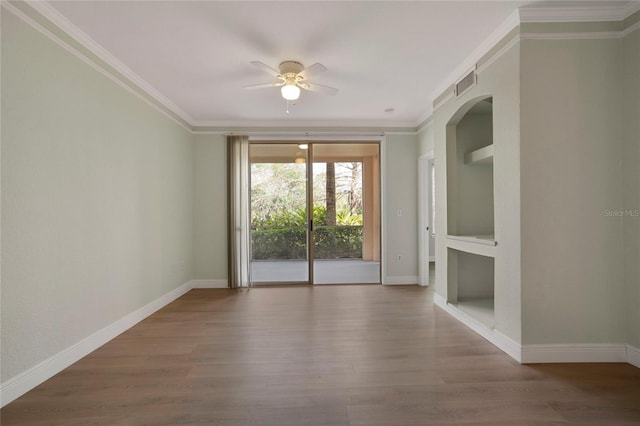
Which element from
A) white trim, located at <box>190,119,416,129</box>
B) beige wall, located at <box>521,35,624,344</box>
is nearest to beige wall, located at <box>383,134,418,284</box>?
white trim, located at <box>190,119,416,129</box>

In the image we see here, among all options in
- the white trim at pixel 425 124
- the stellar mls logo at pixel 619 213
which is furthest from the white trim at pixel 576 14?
the white trim at pixel 425 124

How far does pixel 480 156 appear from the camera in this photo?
3.22 m

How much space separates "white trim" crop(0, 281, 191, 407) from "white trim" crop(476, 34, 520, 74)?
435cm

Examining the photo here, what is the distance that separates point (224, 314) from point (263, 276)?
1.59m

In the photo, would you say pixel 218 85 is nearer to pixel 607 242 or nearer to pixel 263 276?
pixel 263 276

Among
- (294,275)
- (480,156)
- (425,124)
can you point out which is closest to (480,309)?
(480,156)

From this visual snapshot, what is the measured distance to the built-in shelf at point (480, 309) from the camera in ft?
9.67

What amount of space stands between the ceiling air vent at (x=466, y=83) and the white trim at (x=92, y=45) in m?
3.51

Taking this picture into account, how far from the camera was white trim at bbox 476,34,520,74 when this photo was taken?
93.1 inches

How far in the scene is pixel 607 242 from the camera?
2.30 meters

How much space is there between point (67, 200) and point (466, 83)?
3.83m

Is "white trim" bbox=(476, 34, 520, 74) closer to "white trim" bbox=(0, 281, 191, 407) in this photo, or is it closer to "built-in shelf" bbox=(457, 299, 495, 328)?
"built-in shelf" bbox=(457, 299, 495, 328)

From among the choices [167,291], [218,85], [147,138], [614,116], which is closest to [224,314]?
[167,291]

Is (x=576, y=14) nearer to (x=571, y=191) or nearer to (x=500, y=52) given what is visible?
(x=500, y=52)
